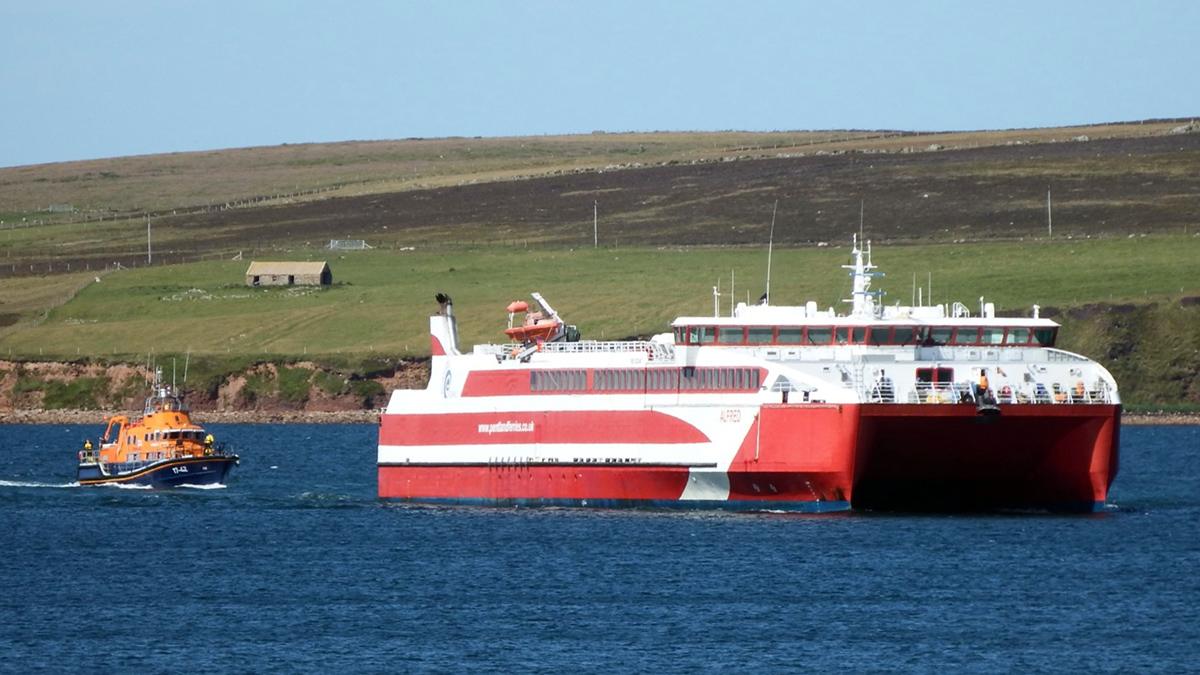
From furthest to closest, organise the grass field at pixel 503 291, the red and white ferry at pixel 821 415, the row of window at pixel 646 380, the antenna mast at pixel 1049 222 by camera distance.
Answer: the antenna mast at pixel 1049 222 < the grass field at pixel 503 291 < the row of window at pixel 646 380 < the red and white ferry at pixel 821 415

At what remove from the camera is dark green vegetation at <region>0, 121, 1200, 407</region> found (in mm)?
115750

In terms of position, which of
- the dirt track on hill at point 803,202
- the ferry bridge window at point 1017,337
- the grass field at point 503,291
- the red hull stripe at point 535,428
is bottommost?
the red hull stripe at point 535,428

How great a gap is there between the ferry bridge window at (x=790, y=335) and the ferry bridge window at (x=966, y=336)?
4032mm

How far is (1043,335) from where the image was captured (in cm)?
6075

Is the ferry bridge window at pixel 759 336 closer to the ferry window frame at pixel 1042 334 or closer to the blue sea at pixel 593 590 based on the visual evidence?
the blue sea at pixel 593 590

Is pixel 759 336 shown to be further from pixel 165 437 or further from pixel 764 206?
pixel 764 206

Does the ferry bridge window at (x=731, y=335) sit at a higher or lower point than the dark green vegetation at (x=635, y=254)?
lower

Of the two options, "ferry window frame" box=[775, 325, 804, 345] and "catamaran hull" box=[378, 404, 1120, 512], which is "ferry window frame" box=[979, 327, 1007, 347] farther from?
"ferry window frame" box=[775, 325, 804, 345]

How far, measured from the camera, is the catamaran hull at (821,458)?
57.1 m

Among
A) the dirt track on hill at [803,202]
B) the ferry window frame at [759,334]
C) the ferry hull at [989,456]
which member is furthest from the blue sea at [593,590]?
the dirt track on hill at [803,202]

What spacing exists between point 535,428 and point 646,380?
168 inches

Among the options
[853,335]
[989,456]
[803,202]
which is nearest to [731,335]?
[853,335]

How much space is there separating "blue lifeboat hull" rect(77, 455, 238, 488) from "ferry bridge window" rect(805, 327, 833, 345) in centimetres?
2471

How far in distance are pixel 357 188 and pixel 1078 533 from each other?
134 m
